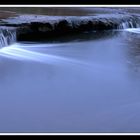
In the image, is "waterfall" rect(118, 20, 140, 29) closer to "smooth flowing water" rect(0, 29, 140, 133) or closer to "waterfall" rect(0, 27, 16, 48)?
"smooth flowing water" rect(0, 29, 140, 133)

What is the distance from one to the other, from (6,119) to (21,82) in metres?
0.38

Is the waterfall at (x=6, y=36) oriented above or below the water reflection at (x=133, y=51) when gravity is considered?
above

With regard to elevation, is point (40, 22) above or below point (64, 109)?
above

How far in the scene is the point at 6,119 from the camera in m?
1.51

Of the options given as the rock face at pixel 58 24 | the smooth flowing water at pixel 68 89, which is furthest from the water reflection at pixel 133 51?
the rock face at pixel 58 24

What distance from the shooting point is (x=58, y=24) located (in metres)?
3.04

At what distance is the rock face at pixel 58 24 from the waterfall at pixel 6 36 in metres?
0.04

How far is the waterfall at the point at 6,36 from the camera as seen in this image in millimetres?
2593

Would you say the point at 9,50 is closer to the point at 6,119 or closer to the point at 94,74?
the point at 94,74

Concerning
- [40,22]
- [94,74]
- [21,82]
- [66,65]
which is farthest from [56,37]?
[21,82]
